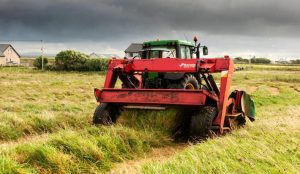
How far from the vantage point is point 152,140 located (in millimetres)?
8727

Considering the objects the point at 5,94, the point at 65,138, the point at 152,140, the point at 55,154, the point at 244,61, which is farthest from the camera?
the point at 244,61

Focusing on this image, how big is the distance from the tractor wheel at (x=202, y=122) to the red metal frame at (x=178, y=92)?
275 millimetres

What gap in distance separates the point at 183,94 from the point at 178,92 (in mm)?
121

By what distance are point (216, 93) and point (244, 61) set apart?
10854cm

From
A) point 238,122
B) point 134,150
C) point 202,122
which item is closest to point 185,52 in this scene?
point 238,122

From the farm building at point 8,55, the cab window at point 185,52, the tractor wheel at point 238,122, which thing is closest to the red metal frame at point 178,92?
the tractor wheel at point 238,122

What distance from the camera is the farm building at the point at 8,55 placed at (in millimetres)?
104312

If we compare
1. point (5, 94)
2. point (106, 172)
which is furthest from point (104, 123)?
point (5, 94)

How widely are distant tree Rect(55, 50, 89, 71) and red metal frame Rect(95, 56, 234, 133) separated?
5157cm

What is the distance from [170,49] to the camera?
41.6ft

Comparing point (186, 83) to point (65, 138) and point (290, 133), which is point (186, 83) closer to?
point (290, 133)

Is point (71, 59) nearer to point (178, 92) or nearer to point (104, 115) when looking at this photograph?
point (104, 115)

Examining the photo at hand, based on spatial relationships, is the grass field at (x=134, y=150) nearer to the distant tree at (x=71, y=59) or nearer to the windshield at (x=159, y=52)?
the windshield at (x=159, y=52)

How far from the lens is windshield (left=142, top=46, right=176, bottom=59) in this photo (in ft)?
40.3
